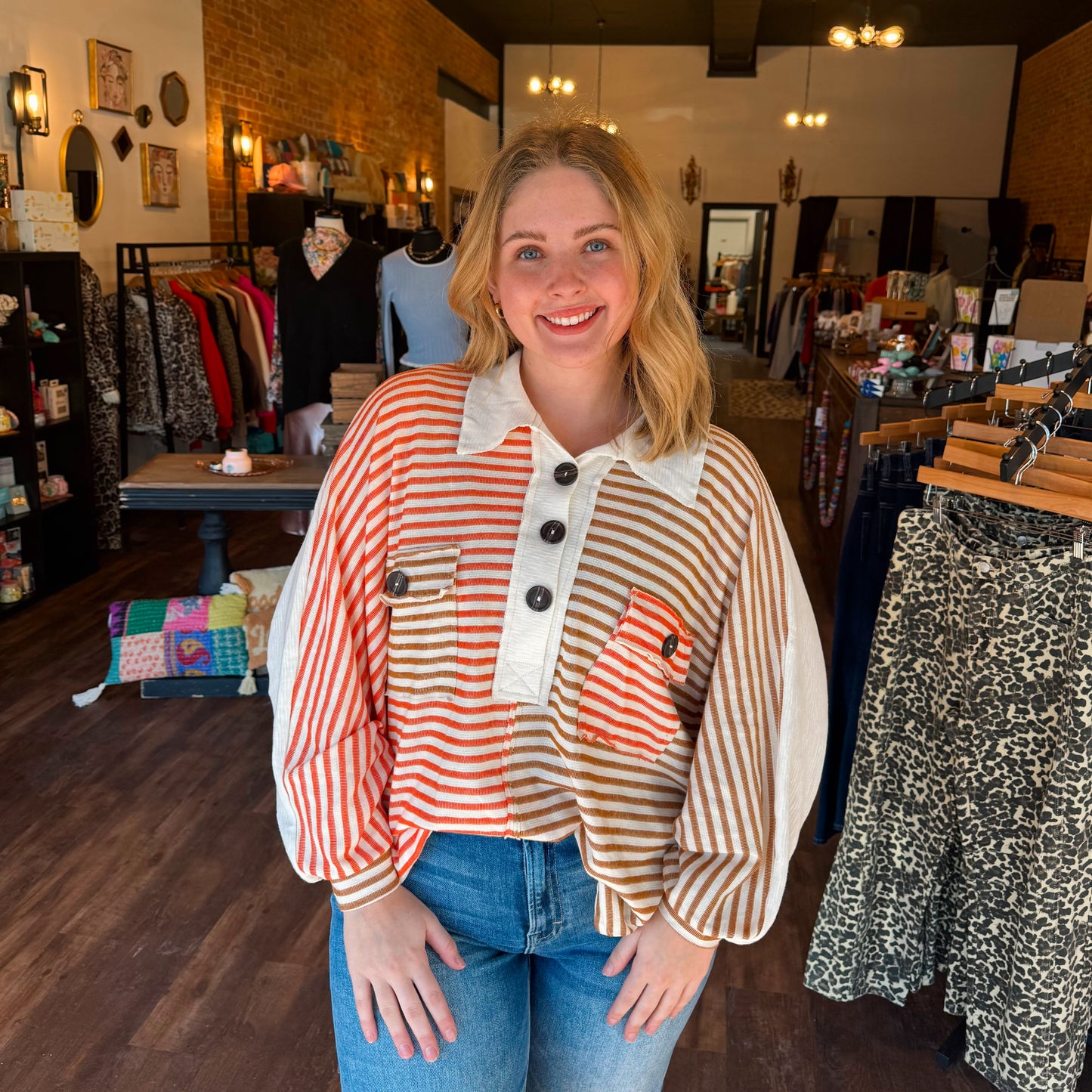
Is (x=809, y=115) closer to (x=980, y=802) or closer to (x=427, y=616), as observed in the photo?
(x=980, y=802)

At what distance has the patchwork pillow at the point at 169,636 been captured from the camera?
3.66 metres

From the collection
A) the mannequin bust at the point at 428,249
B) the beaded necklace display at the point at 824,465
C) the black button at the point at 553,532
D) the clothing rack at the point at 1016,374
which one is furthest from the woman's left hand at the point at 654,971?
the mannequin bust at the point at 428,249

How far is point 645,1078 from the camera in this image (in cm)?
122

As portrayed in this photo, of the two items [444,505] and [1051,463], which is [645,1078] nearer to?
[444,505]

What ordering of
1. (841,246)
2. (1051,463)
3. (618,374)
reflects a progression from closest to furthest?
1. (618,374)
2. (1051,463)
3. (841,246)

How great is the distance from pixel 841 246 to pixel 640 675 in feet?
46.0

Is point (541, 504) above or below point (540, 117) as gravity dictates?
below

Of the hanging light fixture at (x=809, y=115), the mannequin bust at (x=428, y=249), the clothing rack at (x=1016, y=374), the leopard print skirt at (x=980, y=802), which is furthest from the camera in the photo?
the hanging light fixture at (x=809, y=115)

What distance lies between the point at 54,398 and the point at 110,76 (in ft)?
6.50

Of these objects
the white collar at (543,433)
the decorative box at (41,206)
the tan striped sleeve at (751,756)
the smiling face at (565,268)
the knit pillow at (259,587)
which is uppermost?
the decorative box at (41,206)

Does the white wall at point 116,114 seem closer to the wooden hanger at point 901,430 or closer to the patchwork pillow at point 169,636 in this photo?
the patchwork pillow at point 169,636

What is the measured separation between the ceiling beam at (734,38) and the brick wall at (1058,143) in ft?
11.3

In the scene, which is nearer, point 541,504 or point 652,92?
point 541,504

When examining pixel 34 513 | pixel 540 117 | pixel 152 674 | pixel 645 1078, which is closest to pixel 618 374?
pixel 540 117
